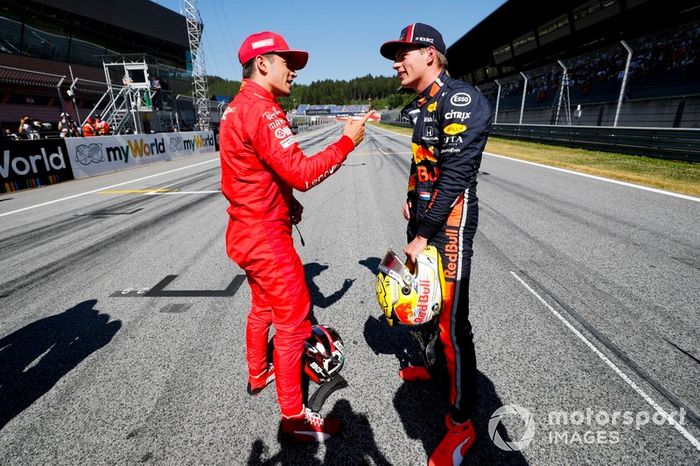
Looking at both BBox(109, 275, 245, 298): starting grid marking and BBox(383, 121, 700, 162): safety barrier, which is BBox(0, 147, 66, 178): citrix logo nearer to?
BBox(109, 275, 245, 298): starting grid marking

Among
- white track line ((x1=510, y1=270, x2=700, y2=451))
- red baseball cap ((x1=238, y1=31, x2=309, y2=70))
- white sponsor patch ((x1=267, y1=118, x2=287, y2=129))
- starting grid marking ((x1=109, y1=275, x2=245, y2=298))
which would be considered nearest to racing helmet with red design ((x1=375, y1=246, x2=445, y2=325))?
white sponsor patch ((x1=267, y1=118, x2=287, y2=129))

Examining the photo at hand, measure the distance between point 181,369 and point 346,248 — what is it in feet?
9.25

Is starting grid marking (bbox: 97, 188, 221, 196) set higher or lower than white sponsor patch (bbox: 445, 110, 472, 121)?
lower

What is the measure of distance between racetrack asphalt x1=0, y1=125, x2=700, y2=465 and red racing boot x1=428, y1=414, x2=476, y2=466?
0.08 metres

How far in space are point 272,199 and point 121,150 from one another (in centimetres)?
1643

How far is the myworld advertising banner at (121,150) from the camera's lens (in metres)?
12.6

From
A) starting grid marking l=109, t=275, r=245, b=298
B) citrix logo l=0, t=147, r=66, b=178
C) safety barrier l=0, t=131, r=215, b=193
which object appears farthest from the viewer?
safety barrier l=0, t=131, r=215, b=193

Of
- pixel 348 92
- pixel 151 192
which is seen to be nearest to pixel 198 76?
pixel 151 192

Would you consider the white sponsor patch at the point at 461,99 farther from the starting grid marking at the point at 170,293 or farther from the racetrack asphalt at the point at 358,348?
the starting grid marking at the point at 170,293

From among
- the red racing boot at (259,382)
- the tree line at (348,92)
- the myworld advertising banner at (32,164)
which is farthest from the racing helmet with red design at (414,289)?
the tree line at (348,92)

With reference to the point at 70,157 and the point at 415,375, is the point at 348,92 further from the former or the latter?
the point at 415,375

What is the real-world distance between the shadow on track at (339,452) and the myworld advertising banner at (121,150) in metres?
14.6

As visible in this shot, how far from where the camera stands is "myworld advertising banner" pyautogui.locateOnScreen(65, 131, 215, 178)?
12.6 m

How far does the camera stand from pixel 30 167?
10742 millimetres
